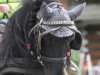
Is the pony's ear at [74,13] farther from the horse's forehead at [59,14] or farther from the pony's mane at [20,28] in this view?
the pony's mane at [20,28]

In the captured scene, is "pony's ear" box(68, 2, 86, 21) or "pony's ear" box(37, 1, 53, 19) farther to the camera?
"pony's ear" box(68, 2, 86, 21)

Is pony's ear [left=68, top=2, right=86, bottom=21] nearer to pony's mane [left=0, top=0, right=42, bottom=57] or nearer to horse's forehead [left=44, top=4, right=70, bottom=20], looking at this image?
horse's forehead [left=44, top=4, right=70, bottom=20]

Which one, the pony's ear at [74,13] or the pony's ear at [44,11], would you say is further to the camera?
the pony's ear at [74,13]

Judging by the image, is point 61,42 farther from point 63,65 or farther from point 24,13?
point 24,13

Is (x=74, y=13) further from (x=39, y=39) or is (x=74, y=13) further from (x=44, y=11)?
(x=39, y=39)

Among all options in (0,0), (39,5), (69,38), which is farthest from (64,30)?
(0,0)

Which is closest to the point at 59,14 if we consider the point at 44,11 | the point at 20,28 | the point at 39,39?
the point at 44,11

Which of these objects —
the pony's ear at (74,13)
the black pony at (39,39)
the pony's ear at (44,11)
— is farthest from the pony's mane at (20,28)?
the pony's ear at (74,13)

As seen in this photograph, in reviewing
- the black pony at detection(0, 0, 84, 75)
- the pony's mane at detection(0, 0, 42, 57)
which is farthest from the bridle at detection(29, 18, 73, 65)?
the pony's mane at detection(0, 0, 42, 57)

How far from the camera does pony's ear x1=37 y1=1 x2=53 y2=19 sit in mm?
4250

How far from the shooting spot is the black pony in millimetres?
4207

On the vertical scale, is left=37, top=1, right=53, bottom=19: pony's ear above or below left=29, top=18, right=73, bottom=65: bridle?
above

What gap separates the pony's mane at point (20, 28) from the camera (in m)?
4.45

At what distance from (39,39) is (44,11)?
0.74 feet
